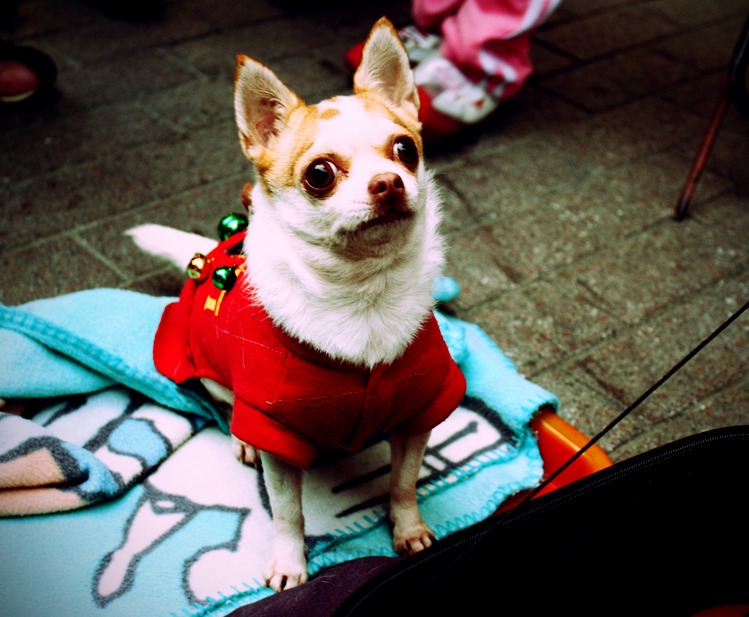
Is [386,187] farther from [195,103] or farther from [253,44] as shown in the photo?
[253,44]

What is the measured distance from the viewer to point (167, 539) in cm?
131

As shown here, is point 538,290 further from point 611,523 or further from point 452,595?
point 452,595

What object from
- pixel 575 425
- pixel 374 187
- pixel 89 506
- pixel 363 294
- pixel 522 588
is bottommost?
pixel 575 425

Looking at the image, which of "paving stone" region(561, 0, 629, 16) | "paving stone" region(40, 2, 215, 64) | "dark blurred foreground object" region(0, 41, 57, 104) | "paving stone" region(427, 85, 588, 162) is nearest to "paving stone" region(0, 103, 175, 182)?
"dark blurred foreground object" region(0, 41, 57, 104)

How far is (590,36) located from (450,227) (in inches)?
84.0


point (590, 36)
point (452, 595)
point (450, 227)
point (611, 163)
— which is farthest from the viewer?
point (590, 36)

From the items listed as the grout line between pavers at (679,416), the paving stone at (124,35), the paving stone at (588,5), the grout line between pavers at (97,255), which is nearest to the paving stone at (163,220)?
the grout line between pavers at (97,255)

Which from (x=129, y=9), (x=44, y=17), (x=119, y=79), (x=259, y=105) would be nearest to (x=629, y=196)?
(x=259, y=105)

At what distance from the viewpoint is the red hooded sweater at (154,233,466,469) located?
1.07 meters

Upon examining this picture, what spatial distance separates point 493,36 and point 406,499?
2080 millimetres

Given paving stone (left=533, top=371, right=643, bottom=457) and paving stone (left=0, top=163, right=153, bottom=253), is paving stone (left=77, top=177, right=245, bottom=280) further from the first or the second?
paving stone (left=533, top=371, right=643, bottom=457)

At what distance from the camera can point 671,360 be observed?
1850 mm

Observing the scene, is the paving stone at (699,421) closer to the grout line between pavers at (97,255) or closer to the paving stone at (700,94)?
the grout line between pavers at (97,255)

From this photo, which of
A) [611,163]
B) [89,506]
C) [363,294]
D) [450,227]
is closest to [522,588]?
[363,294]
